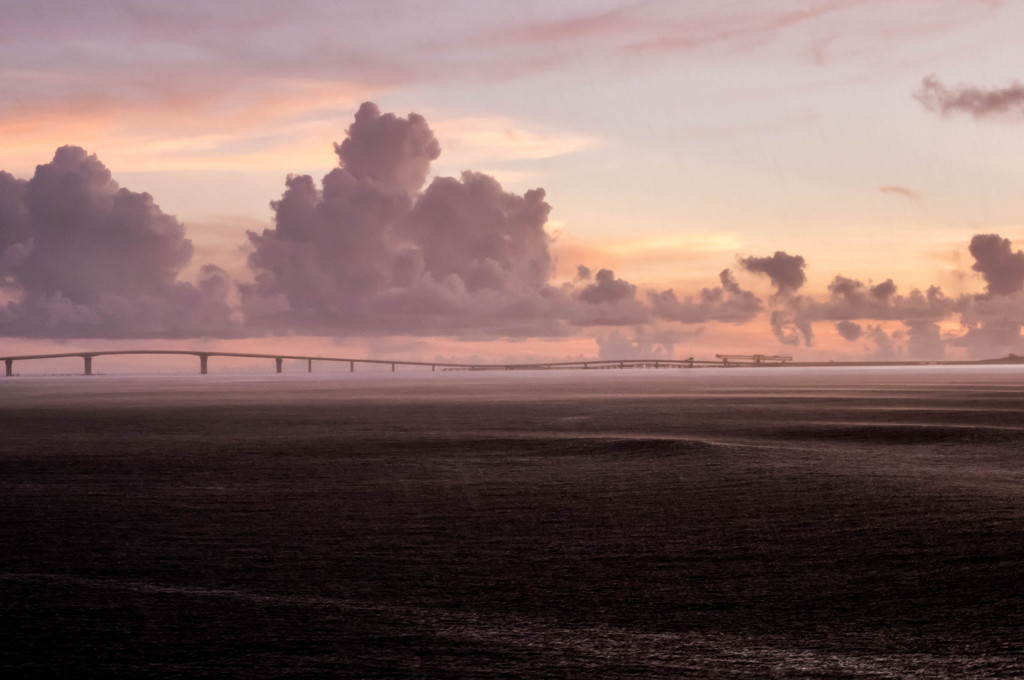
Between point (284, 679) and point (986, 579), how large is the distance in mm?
7275

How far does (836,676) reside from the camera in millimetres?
7684

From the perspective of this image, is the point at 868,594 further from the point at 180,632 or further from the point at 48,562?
the point at 48,562

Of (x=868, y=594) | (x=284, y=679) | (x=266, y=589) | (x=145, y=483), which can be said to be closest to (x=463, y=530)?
(x=266, y=589)

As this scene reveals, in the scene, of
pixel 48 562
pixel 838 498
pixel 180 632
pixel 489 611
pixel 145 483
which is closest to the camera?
pixel 180 632

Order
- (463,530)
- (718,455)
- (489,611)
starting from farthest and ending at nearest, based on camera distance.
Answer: (718,455), (463,530), (489,611)

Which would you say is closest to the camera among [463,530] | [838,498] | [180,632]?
[180,632]

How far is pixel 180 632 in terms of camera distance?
9.07 meters

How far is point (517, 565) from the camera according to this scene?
12.0m

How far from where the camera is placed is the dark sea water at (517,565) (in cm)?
832

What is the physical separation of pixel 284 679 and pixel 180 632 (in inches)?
70.9

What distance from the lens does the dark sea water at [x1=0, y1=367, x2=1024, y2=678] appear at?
8.32m

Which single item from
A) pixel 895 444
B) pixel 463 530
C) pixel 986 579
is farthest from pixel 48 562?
pixel 895 444

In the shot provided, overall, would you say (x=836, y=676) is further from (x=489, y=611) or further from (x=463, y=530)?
(x=463, y=530)

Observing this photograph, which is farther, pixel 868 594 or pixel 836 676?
pixel 868 594
